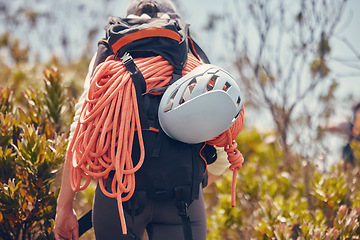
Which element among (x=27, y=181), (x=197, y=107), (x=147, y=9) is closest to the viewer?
(x=197, y=107)

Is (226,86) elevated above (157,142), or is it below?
above

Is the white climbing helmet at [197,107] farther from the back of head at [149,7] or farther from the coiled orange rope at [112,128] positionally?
the back of head at [149,7]

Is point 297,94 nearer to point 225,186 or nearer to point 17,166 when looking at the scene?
point 225,186

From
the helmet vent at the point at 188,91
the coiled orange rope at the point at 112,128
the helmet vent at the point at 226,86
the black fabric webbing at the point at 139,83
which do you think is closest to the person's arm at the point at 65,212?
the coiled orange rope at the point at 112,128

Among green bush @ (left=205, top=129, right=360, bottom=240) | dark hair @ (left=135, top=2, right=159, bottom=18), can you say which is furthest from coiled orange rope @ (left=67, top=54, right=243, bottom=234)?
green bush @ (left=205, top=129, right=360, bottom=240)

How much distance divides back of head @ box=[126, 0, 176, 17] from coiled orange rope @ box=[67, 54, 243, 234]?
0.38 meters

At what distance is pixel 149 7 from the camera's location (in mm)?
1734

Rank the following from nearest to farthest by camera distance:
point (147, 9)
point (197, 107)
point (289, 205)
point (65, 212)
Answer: point (197, 107), point (65, 212), point (147, 9), point (289, 205)

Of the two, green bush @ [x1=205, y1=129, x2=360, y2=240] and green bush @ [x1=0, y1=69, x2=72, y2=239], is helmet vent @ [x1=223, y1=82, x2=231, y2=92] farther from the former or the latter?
green bush @ [x1=205, y1=129, x2=360, y2=240]

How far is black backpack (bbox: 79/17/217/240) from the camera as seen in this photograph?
4.55 feet

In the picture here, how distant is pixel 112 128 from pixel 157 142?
17cm

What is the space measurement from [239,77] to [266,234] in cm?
258

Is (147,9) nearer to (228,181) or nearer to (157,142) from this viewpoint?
(157,142)

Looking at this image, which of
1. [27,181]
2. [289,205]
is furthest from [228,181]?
[27,181]
